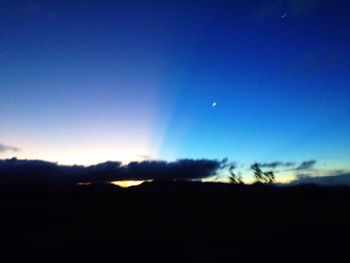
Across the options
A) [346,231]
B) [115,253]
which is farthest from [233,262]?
[346,231]

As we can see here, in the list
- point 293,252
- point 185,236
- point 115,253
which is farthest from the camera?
point 185,236

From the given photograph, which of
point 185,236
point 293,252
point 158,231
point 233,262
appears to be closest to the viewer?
point 233,262

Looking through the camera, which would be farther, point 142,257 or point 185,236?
point 185,236

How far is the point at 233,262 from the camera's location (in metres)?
29.6

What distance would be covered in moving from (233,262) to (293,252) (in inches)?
284

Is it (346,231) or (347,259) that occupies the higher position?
(346,231)

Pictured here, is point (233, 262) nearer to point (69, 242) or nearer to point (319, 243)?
point (319, 243)

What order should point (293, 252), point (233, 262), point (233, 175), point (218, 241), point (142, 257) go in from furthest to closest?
point (233, 175), point (218, 241), point (142, 257), point (293, 252), point (233, 262)

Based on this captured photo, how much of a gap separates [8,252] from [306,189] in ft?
615

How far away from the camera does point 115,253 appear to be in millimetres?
38188

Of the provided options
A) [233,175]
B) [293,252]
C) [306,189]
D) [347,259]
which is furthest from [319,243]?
[306,189]

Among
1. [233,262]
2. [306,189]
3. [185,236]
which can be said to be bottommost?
[233,262]

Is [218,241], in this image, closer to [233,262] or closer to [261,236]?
[261,236]

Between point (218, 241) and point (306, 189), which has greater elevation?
point (306, 189)
